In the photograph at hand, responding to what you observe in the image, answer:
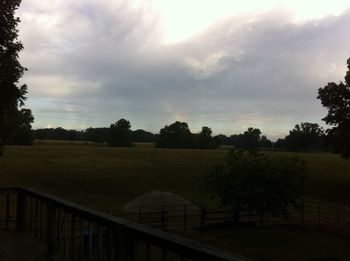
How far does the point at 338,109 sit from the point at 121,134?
479 feet

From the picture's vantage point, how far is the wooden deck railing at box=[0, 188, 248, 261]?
3.95 meters

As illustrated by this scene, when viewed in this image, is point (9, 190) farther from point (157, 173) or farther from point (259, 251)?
point (157, 173)

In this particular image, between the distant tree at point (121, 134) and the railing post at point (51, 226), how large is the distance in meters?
182

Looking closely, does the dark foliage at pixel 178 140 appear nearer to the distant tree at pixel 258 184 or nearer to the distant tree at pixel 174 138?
the distant tree at pixel 174 138

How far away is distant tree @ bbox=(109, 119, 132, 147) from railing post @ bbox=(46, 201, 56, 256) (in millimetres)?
181797

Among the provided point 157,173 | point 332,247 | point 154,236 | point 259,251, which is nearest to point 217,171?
point 259,251

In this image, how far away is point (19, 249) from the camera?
7.71 metres

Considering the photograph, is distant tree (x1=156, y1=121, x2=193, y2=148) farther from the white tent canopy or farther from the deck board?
the deck board

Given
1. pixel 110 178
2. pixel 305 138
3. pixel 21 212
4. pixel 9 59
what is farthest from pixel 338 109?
pixel 305 138

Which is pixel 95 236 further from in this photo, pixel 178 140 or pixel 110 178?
pixel 178 140

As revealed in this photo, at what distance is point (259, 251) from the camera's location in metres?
25.6

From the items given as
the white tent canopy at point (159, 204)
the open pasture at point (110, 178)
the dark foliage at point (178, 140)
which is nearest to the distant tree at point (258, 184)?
the open pasture at point (110, 178)

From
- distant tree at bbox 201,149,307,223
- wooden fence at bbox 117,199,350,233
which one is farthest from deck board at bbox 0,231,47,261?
wooden fence at bbox 117,199,350,233

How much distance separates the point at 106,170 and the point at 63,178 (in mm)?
12922
